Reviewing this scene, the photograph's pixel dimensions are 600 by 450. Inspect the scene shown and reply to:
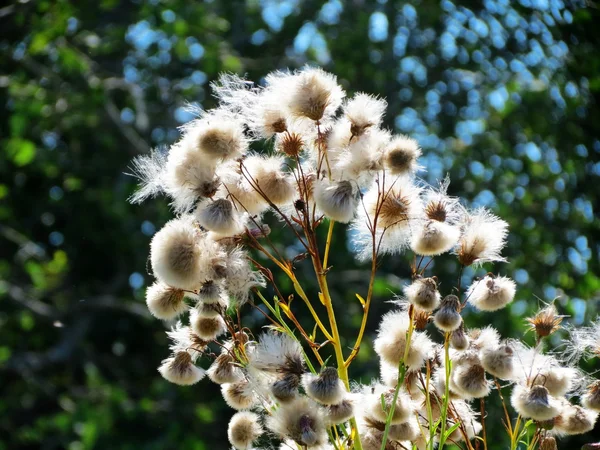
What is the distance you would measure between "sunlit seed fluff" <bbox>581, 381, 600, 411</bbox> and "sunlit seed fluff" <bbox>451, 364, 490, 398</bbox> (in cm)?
9

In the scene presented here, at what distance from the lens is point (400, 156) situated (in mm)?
771

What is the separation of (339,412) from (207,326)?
18cm

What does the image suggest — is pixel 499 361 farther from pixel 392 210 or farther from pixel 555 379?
pixel 392 210

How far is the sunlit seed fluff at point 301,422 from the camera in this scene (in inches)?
26.5

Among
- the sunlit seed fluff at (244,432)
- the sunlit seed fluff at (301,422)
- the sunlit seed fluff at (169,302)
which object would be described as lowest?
the sunlit seed fluff at (244,432)

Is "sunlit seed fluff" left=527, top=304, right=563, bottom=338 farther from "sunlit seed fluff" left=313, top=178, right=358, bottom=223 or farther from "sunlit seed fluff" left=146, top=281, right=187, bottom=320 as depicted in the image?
"sunlit seed fluff" left=146, top=281, right=187, bottom=320

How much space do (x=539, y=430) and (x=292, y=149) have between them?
1.19 ft

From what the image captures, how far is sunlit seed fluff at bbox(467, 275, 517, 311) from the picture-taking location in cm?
80

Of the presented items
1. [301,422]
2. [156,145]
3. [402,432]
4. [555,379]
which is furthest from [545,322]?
[156,145]

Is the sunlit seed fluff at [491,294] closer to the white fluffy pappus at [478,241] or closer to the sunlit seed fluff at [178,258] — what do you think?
the white fluffy pappus at [478,241]

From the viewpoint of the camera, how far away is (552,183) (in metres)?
3.42

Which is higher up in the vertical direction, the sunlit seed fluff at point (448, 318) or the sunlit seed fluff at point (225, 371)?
the sunlit seed fluff at point (448, 318)

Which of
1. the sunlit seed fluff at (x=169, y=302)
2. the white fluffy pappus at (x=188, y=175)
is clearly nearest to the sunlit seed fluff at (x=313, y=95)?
the white fluffy pappus at (x=188, y=175)

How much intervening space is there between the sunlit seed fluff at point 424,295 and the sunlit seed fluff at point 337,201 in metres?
0.09
